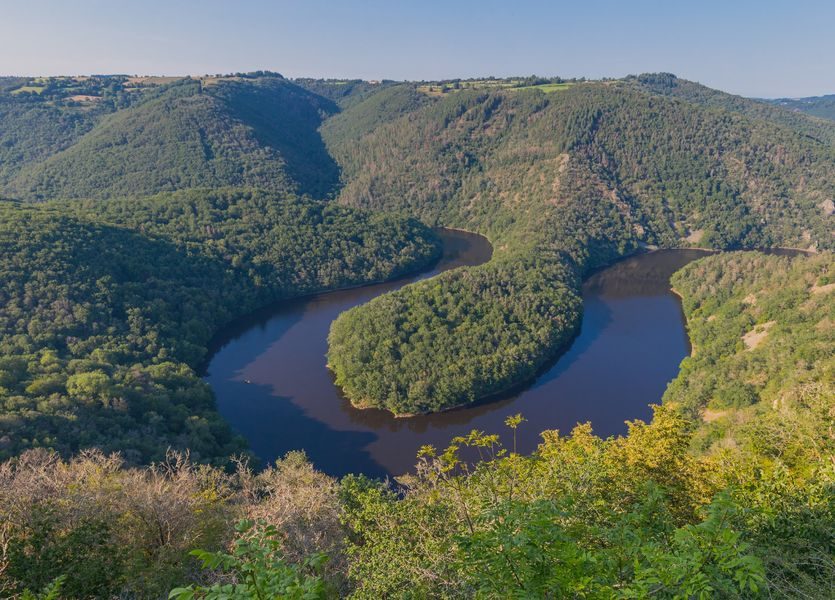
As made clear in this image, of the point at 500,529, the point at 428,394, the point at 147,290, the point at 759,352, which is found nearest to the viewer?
the point at 500,529

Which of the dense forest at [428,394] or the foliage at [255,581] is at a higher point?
the foliage at [255,581]

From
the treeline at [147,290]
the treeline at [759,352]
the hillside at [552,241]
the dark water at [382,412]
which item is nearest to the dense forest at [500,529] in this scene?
the treeline at [759,352]

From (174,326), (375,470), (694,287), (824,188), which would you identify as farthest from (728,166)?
(174,326)

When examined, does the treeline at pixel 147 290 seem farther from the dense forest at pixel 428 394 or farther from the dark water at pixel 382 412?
the dark water at pixel 382 412

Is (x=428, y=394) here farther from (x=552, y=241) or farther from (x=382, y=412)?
(x=552, y=241)

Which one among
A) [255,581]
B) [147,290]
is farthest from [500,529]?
[147,290]

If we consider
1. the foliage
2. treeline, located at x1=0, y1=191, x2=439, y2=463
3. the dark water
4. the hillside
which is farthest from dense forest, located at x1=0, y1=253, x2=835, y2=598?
the hillside

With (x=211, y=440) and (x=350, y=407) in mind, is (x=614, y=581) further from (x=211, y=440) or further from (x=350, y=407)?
(x=350, y=407)
